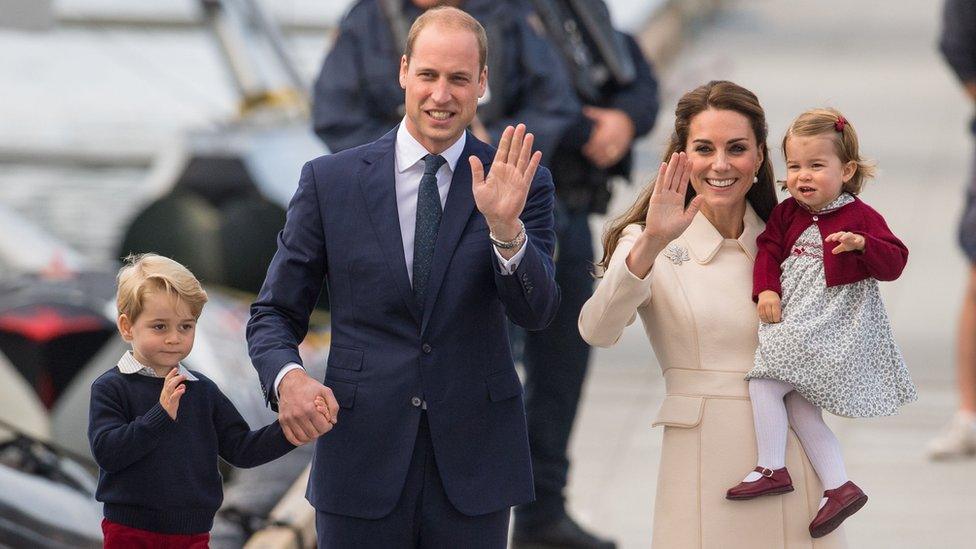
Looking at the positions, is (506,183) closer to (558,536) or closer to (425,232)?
(425,232)

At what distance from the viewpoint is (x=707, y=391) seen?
13.5ft

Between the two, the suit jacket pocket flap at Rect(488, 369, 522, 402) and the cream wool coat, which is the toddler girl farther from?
the suit jacket pocket flap at Rect(488, 369, 522, 402)

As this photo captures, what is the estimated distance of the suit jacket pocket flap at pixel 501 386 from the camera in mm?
3982

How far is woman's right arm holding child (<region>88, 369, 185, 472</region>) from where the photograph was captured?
12.3 ft

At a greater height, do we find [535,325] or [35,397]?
[35,397]

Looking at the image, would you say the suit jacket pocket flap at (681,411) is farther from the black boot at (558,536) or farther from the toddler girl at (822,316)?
the black boot at (558,536)

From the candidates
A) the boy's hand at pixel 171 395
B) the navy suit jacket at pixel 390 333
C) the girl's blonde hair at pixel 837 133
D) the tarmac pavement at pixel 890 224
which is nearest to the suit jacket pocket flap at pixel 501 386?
the navy suit jacket at pixel 390 333

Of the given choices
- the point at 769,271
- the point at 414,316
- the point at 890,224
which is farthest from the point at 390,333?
the point at 890,224

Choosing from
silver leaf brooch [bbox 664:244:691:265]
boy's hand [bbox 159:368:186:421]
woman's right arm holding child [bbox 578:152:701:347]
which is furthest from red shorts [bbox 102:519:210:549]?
silver leaf brooch [bbox 664:244:691:265]

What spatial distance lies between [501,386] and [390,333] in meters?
0.25

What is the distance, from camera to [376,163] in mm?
3988

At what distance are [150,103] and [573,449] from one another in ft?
97.2

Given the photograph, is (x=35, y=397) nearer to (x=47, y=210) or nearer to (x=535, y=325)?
(x=535, y=325)

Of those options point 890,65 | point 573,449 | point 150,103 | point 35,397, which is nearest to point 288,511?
point 35,397
